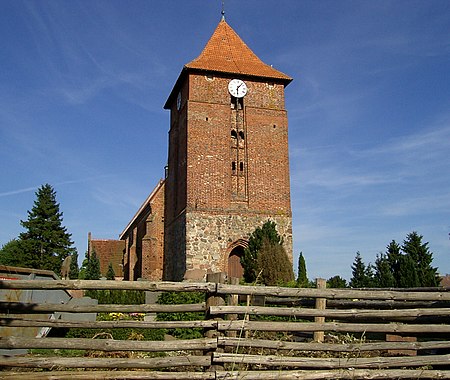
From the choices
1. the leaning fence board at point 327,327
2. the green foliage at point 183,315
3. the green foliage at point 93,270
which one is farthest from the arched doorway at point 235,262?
the leaning fence board at point 327,327

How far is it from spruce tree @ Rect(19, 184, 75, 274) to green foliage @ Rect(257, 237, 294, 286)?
69.9 ft

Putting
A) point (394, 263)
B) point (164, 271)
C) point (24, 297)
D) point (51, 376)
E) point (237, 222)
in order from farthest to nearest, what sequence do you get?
point (164, 271) < point (394, 263) < point (237, 222) < point (24, 297) < point (51, 376)

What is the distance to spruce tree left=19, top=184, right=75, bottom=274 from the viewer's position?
117ft

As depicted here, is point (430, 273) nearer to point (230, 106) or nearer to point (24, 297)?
point (230, 106)

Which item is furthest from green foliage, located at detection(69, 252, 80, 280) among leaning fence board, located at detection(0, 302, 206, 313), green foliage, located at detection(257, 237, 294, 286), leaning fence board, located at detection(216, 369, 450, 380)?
leaning fence board, located at detection(216, 369, 450, 380)

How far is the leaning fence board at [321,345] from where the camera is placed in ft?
17.9

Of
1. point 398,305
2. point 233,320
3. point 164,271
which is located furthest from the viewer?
point 164,271

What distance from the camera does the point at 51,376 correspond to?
5.14m

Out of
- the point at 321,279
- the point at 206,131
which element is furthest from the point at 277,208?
the point at 321,279

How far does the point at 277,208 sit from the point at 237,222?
94.4 inches

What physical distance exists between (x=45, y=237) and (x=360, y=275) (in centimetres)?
2484

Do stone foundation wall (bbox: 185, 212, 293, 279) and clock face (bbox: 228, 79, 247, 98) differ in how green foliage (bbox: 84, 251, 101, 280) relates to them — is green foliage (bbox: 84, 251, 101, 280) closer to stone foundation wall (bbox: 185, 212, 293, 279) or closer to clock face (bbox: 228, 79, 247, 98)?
stone foundation wall (bbox: 185, 212, 293, 279)

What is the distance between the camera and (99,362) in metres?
5.36

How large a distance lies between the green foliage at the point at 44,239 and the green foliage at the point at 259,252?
1981 centimetres
